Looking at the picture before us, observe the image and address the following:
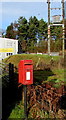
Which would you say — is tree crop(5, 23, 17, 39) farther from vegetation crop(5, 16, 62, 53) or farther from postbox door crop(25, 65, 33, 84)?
postbox door crop(25, 65, 33, 84)

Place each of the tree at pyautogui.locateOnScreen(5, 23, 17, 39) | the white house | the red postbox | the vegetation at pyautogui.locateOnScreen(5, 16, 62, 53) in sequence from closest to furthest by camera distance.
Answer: the red postbox → the white house → the vegetation at pyautogui.locateOnScreen(5, 16, 62, 53) → the tree at pyautogui.locateOnScreen(5, 23, 17, 39)

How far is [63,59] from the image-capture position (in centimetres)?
1021

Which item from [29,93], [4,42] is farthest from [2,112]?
[4,42]

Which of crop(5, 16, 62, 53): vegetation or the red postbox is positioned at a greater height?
crop(5, 16, 62, 53): vegetation

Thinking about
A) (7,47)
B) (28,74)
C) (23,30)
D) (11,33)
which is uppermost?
(23,30)

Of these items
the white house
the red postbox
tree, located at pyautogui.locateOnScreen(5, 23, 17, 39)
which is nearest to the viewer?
the red postbox

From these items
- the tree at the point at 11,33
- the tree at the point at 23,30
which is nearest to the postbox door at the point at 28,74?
the tree at the point at 23,30

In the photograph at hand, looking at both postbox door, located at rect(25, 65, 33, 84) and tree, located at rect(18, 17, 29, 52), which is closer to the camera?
postbox door, located at rect(25, 65, 33, 84)

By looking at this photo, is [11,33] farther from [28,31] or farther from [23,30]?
[28,31]

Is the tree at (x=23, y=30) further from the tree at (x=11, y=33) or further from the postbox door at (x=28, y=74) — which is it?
the postbox door at (x=28, y=74)

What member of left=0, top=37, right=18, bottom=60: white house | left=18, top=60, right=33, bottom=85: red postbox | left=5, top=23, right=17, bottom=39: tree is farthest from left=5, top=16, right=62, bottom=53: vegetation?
left=18, top=60, right=33, bottom=85: red postbox

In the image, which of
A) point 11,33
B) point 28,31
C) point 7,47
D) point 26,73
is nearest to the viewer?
point 26,73

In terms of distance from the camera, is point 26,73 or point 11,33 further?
point 11,33

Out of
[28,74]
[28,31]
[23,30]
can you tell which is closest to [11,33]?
[23,30]
